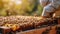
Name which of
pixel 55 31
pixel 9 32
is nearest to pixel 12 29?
pixel 9 32

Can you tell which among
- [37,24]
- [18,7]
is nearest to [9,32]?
[37,24]

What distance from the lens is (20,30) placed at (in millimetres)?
1226

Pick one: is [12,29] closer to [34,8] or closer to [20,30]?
[20,30]

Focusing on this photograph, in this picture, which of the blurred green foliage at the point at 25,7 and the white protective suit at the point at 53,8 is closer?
the white protective suit at the point at 53,8

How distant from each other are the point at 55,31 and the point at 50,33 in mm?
119

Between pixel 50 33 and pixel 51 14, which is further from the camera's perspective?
pixel 51 14

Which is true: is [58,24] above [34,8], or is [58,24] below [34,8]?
below

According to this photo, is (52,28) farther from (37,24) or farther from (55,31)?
(37,24)

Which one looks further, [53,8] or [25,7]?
[25,7]

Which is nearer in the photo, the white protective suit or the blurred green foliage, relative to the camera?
the white protective suit

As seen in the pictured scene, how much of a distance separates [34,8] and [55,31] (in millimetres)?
2230

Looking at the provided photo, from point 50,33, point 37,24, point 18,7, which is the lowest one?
point 50,33

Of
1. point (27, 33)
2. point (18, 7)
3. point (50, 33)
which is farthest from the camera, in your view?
point (18, 7)

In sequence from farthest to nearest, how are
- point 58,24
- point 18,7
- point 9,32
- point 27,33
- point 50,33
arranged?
point 18,7 → point 58,24 → point 50,33 → point 27,33 → point 9,32
